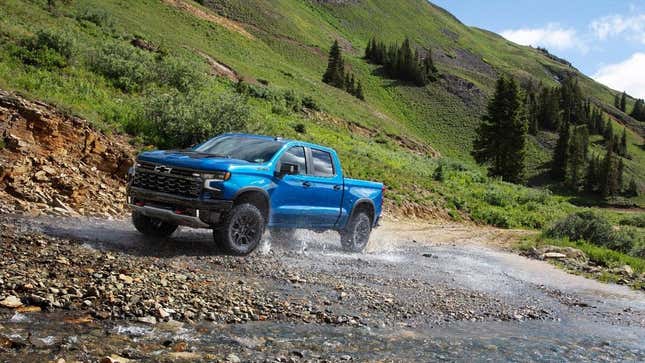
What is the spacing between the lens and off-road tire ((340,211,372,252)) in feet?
39.6

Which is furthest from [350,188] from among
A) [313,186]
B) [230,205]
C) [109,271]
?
[109,271]

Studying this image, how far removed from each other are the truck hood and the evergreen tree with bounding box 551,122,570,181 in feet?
303

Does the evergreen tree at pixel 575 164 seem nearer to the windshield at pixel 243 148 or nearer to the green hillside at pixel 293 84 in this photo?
the green hillside at pixel 293 84

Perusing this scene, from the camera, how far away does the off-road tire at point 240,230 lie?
350 inches

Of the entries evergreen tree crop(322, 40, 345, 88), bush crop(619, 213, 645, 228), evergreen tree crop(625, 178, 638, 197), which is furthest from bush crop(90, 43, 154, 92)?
evergreen tree crop(625, 178, 638, 197)

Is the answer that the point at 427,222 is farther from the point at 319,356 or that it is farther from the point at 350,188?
the point at 319,356

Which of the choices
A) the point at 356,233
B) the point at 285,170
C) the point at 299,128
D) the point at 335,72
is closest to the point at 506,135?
the point at 335,72

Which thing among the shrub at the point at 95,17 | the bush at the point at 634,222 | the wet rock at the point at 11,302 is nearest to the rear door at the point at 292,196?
the wet rock at the point at 11,302

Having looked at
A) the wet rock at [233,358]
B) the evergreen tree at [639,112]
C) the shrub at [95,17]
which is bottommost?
the wet rock at [233,358]

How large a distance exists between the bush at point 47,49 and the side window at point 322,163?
39.3 feet

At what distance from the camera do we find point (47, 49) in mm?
18766

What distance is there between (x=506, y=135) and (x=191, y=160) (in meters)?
56.6

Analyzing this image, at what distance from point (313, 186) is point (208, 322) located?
5050 mm

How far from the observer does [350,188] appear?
11758mm
